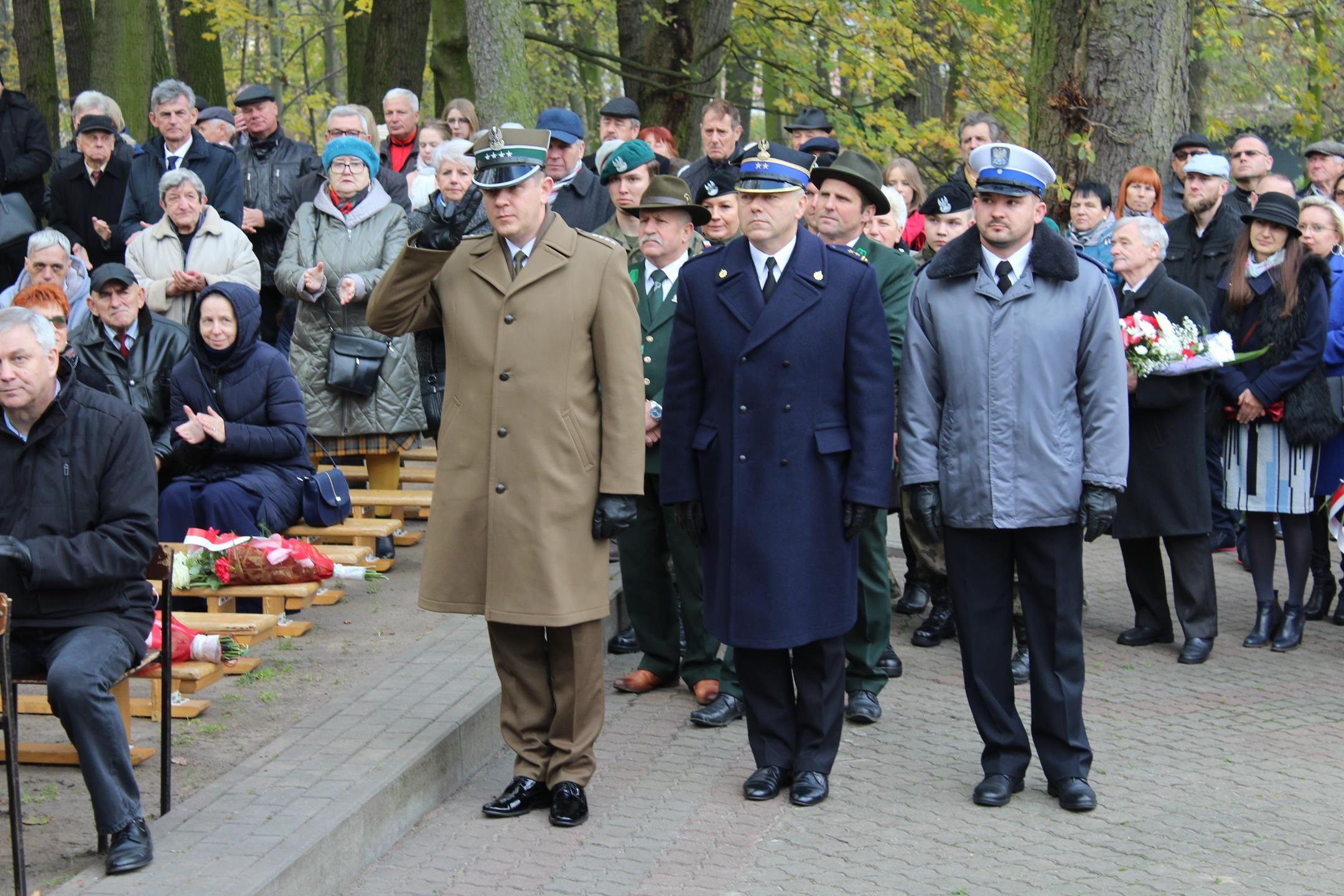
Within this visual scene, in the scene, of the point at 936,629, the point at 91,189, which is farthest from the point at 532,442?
the point at 91,189

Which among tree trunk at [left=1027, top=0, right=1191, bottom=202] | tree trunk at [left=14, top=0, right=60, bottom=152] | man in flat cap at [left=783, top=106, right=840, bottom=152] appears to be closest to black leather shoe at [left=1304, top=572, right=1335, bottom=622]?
tree trunk at [left=1027, top=0, right=1191, bottom=202]

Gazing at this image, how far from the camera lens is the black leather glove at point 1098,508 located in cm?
565

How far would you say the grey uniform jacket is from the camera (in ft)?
18.7

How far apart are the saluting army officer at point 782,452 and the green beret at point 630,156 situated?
6.55 ft

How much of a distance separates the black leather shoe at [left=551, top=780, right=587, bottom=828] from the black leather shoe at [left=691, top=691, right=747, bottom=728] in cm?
121

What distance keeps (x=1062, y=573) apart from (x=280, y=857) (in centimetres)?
287

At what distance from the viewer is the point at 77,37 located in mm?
18516

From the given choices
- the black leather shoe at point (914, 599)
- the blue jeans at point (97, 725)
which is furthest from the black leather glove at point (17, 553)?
the black leather shoe at point (914, 599)

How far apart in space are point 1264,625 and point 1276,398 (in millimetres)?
1185

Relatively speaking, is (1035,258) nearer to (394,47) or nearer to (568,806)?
(568,806)

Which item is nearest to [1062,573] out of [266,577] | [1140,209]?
[266,577]

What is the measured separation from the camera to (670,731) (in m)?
6.76

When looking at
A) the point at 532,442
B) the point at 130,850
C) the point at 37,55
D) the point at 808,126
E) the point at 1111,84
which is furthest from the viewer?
the point at 37,55

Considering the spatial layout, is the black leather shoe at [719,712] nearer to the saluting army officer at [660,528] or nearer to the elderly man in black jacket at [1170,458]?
the saluting army officer at [660,528]
